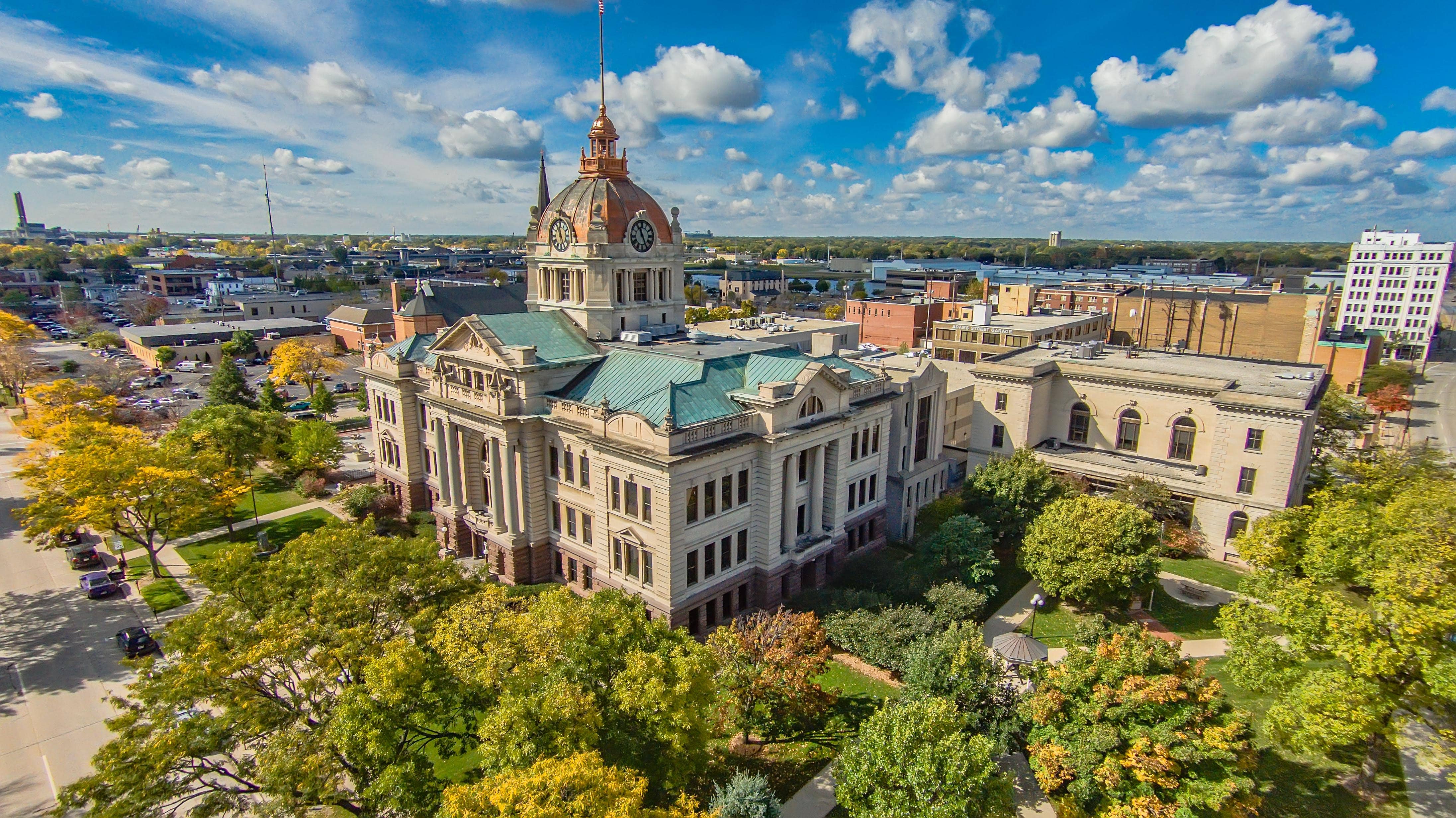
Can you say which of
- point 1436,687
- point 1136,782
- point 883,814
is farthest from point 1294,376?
point 883,814

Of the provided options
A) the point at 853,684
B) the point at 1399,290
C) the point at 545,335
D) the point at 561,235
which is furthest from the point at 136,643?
the point at 1399,290

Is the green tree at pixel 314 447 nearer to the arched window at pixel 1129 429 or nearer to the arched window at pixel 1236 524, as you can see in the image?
the arched window at pixel 1129 429

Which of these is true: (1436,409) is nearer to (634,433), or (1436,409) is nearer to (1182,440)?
(1182,440)

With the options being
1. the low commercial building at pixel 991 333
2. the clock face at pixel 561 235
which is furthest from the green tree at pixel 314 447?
the low commercial building at pixel 991 333

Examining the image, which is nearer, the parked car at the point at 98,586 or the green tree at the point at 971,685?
the green tree at the point at 971,685

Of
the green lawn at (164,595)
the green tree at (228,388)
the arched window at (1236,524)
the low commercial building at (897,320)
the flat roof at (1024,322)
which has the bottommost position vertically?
the green lawn at (164,595)

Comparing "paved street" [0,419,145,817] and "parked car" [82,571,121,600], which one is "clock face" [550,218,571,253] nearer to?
"paved street" [0,419,145,817]

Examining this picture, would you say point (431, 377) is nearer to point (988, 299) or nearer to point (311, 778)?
point (311, 778)
